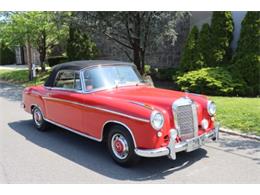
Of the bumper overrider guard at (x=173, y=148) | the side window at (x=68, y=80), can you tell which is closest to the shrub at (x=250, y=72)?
the bumper overrider guard at (x=173, y=148)

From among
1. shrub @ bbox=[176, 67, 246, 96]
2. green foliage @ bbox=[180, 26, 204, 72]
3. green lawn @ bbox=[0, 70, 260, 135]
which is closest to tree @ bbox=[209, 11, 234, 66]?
green foliage @ bbox=[180, 26, 204, 72]

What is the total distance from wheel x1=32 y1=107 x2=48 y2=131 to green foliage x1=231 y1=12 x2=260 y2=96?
21.9 feet

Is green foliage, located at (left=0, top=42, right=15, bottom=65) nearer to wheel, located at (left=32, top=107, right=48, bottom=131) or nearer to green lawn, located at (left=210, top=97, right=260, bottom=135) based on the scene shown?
wheel, located at (left=32, top=107, right=48, bottom=131)

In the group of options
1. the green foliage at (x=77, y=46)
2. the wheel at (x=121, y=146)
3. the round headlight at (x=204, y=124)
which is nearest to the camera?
the wheel at (x=121, y=146)

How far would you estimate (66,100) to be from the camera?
254 inches

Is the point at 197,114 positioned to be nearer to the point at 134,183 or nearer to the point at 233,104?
the point at 134,183

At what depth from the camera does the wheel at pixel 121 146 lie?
5.19 meters

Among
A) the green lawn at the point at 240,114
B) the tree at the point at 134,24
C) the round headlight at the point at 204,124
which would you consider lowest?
the green lawn at the point at 240,114

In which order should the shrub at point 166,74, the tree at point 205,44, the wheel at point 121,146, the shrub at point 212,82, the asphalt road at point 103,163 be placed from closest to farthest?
1. the asphalt road at point 103,163
2. the wheel at point 121,146
3. the shrub at point 212,82
4. the tree at point 205,44
5. the shrub at point 166,74

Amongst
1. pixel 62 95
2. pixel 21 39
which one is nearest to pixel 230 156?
pixel 62 95

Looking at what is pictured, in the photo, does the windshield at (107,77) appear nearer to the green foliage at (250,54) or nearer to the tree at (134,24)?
the tree at (134,24)

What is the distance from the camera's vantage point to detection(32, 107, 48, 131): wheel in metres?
7.48

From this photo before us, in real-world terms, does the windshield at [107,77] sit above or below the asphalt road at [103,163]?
above

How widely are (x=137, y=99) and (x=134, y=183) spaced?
1.44 meters
